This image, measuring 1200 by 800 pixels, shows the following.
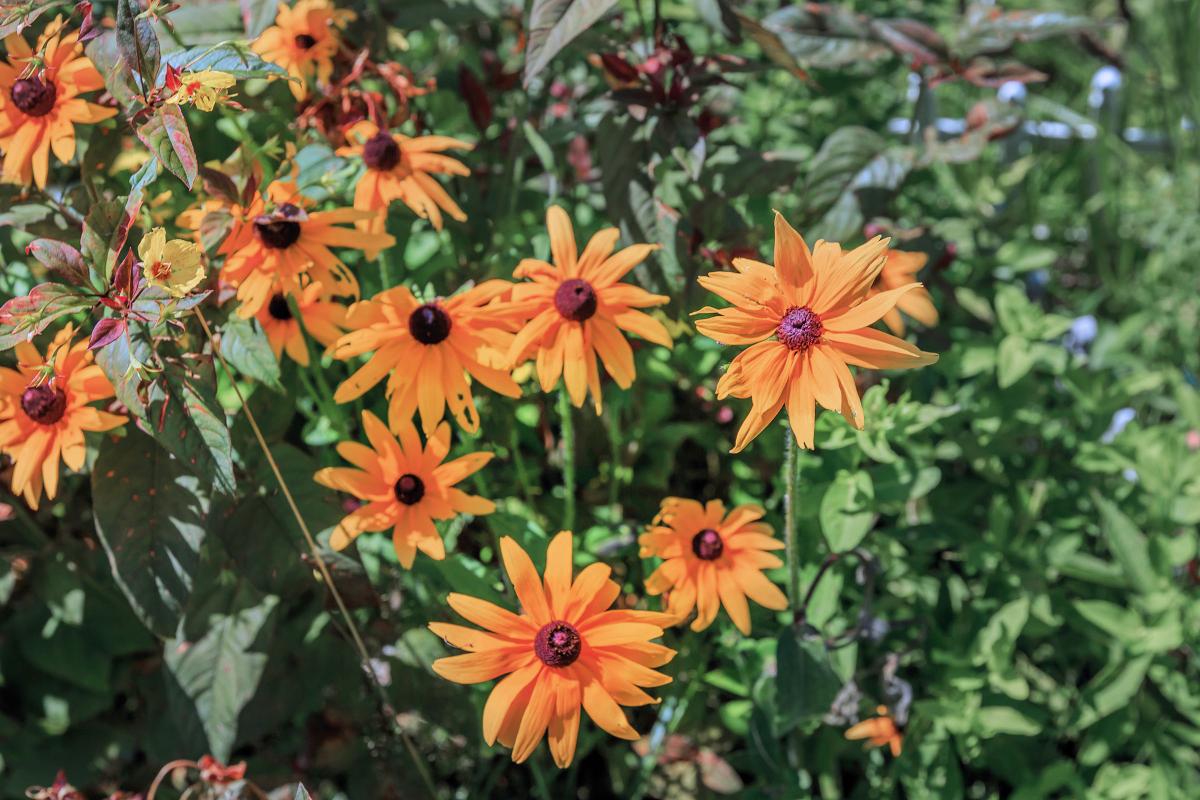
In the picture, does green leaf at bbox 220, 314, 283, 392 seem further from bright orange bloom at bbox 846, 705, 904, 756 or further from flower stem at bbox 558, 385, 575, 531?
bright orange bloom at bbox 846, 705, 904, 756

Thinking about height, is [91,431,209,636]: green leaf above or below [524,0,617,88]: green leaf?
below

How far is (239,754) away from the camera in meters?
1.85

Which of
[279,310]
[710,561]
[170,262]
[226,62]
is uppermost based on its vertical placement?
[226,62]

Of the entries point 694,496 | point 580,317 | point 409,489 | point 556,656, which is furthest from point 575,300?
point 694,496

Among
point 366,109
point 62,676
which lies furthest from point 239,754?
point 366,109

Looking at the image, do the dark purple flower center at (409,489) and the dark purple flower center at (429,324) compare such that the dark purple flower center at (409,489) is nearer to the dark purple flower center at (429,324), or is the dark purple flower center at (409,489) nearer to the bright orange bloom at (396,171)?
the dark purple flower center at (429,324)

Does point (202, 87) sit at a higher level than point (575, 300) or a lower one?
higher

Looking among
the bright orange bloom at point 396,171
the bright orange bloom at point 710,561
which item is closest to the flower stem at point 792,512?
the bright orange bloom at point 710,561

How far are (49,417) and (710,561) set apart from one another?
0.82m

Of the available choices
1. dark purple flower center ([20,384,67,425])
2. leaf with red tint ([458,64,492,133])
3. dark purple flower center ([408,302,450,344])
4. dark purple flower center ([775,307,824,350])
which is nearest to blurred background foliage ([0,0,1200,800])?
leaf with red tint ([458,64,492,133])

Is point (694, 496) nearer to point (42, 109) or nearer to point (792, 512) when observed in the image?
point (792, 512)

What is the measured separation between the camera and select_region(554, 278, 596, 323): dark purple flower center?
1.25 m

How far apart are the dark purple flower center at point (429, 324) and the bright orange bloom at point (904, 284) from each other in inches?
25.5

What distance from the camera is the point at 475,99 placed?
1.79 metres
